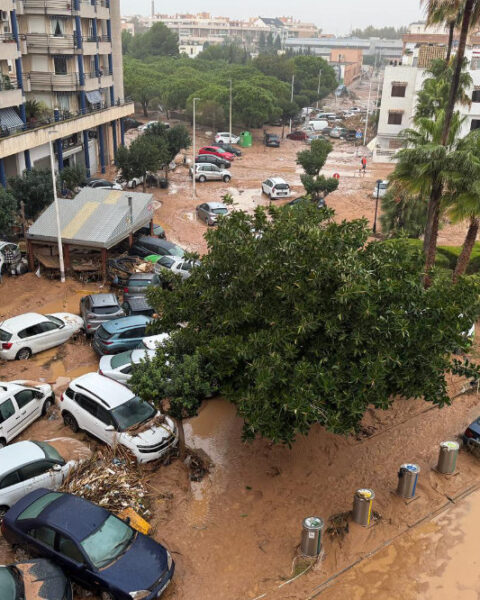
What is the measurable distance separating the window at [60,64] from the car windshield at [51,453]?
110ft

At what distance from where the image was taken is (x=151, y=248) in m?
25.0

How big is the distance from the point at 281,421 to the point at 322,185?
88.4 feet

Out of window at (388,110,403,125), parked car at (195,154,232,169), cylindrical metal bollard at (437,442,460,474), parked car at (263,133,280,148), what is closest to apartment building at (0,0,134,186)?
parked car at (195,154,232,169)

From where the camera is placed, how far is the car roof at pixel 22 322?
17.2 metres

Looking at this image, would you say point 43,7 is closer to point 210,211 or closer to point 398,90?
point 210,211

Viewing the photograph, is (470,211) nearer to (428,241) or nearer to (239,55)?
(428,241)

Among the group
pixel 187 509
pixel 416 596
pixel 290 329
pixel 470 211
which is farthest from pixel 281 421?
pixel 470 211

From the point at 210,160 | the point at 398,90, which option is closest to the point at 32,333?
the point at 210,160

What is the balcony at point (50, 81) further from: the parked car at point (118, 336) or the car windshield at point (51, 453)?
the car windshield at point (51, 453)

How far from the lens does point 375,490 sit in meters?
12.5

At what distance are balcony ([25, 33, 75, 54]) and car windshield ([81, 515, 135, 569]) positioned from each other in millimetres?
35244

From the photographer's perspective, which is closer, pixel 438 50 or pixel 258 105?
pixel 438 50

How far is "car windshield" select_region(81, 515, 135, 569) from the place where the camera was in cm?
947

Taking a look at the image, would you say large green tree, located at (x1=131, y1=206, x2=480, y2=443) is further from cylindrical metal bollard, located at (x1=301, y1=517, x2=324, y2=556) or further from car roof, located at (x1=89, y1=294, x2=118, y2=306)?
car roof, located at (x1=89, y1=294, x2=118, y2=306)
